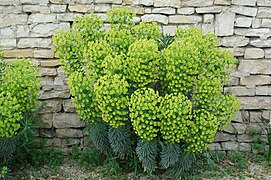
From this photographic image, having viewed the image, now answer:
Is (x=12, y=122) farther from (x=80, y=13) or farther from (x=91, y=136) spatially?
(x=80, y=13)

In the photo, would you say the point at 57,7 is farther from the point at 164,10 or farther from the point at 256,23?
the point at 256,23

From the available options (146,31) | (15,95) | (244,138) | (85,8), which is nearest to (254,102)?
(244,138)

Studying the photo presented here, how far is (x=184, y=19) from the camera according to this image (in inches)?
156

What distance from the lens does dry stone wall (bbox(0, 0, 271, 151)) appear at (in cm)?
393

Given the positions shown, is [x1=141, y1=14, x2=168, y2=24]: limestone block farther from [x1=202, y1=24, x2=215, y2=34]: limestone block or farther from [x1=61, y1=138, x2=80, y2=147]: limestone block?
[x1=61, y1=138, x2=80, y2=147]: limestone block

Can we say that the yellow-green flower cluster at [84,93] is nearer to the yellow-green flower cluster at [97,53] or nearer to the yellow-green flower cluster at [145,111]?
the yellow-green flower cluster at [97,53]

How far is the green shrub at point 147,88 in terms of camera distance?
10.6 ft

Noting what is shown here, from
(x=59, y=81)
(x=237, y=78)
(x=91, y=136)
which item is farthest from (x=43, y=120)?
(x=237, y=78)

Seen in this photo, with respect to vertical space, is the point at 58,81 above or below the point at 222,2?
below

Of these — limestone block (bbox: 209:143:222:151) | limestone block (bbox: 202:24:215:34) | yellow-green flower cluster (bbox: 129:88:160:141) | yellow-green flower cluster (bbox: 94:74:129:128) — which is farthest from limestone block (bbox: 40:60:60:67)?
limestone block (bbox: 209:143:222:151)

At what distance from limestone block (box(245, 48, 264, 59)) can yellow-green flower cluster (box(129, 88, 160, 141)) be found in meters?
1.19

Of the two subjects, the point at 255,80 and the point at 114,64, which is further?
the point at 255,80

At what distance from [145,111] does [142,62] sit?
353mm

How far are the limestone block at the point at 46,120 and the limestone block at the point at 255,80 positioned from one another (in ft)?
5.83
